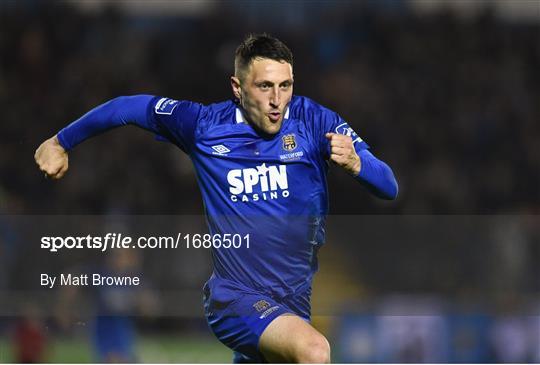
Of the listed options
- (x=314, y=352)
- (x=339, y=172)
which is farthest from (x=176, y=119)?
(x=339, y=172)

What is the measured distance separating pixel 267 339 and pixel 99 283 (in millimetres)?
5477

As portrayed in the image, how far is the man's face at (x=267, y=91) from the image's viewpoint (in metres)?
5.85

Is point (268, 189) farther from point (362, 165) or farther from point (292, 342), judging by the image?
point (292, 342)

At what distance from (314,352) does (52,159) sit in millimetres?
1899

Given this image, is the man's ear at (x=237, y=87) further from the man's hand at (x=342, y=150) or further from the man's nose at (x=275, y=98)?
the man's hand at (x=342, y=150)

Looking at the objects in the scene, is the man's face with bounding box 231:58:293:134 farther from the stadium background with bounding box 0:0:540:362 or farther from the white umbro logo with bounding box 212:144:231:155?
the stadium background with bounding box 0:0:540:362

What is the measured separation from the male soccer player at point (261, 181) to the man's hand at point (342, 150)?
0.32m

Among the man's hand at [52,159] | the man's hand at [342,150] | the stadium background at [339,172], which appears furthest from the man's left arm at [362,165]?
the stadium background at [339,172]

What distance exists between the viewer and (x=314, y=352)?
5168 mm

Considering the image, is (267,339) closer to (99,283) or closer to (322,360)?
(322,360)

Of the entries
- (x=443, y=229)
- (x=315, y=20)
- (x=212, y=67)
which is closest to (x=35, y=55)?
(x=212, y=67)

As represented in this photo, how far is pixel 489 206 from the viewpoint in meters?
14.0

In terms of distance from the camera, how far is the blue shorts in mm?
5652

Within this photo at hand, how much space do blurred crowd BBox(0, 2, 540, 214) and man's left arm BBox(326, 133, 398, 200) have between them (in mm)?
7196
